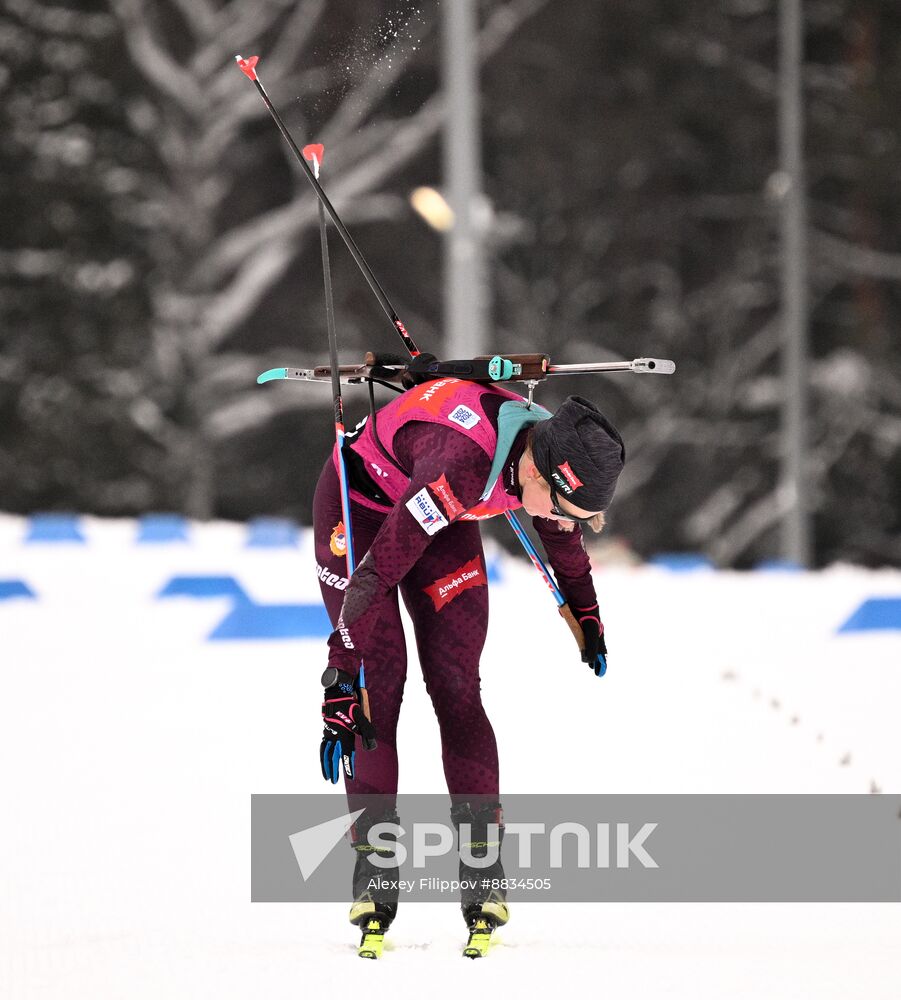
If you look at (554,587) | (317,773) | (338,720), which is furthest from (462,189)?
(338,720)

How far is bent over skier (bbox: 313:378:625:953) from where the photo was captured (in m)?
3.40

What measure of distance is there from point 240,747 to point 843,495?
1927 centimetres

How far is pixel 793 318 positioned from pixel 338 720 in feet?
45.5

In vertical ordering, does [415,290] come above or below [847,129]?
below

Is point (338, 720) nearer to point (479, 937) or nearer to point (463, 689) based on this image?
point (463, 689)

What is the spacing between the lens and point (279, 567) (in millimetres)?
10375

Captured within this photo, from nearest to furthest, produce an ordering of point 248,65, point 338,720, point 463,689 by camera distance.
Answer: point 338,720 < point 463,689 < point 248,65

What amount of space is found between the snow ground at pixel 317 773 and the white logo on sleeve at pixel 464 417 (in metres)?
1.15

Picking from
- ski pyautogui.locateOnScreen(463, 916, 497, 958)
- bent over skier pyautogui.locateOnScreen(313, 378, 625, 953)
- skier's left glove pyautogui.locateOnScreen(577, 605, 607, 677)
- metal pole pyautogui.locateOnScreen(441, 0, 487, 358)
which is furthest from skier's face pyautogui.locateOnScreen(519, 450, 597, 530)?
metal pole pyautogui.locateOnScreen(441, 0, 487, 358)

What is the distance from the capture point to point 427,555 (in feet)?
12.2

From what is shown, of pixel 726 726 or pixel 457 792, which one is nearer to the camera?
pixel 457 792

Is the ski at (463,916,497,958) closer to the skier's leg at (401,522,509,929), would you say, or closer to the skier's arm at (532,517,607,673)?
the skier's leg at (401,522,509,929)

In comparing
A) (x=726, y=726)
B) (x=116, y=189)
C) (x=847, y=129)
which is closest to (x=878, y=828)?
(x=726, y=726)

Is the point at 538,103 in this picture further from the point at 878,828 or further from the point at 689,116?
the point at 878,828
